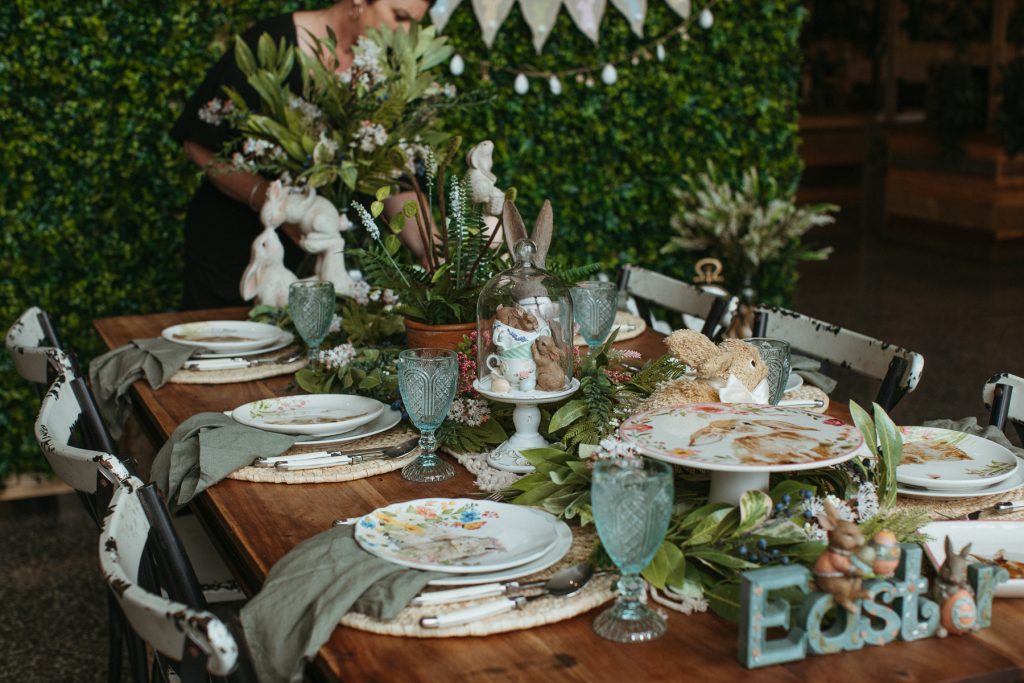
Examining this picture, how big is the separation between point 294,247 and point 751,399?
195 cm

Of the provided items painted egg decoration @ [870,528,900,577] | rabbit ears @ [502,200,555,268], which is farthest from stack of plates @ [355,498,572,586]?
rabbit ears @ [502,200,555,268]

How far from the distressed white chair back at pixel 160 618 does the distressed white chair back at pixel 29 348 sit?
3.21 ft

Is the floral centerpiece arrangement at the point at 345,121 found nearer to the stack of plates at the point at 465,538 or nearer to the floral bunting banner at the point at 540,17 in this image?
the stack of plates at the point at 465,538

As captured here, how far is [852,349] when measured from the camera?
2.43m


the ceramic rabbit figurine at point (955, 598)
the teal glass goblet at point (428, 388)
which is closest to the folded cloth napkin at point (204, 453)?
the teal glass goblet at point (428, 388)

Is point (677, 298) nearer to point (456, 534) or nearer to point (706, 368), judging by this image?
point (706, 368)

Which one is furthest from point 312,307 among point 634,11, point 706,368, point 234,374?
point 634,11

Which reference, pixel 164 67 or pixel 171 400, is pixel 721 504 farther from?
pixel 164 67

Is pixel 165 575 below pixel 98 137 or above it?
below

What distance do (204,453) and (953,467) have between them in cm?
110

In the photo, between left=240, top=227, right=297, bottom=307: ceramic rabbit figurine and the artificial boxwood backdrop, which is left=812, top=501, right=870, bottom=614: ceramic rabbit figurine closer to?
left=240, top=227, right=297, bottom=307: ceramic rabbit figurine

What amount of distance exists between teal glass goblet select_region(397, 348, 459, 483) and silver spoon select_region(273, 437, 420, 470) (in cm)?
7

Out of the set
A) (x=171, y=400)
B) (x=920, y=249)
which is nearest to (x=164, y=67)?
(x=171, y=400)

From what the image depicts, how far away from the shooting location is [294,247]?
11.1 feet
